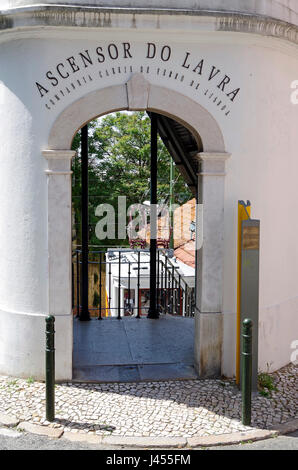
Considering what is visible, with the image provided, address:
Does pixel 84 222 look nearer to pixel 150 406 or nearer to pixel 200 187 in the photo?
pixel 200 187

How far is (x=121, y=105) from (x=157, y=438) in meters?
3.64

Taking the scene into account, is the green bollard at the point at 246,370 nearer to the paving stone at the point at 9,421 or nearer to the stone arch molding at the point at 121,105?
the paving stone at the point at 9,421

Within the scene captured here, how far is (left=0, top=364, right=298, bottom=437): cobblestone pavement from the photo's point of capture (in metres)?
4.99

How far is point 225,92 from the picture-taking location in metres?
6.03

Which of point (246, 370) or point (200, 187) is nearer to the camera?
point (246, 370)

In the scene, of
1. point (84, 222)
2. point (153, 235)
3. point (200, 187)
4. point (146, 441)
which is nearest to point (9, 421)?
point (146, 441)

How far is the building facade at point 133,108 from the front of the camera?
226 inches

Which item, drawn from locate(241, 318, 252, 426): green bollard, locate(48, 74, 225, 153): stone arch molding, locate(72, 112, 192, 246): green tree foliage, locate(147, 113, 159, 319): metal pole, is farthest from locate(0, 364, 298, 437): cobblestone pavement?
locate(72, 112, 192, 246): green tree foliage

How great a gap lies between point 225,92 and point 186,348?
3537mm

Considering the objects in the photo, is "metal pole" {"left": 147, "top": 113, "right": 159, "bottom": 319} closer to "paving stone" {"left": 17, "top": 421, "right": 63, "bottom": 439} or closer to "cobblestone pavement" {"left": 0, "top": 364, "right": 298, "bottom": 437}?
"cobblestone pavement" {"left": 0, "top": 364, "right": 298, "bottom": 437}

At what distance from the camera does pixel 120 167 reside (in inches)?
843

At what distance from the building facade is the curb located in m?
1.16

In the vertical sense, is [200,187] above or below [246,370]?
above

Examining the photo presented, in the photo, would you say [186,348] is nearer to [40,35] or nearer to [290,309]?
[290,309]
